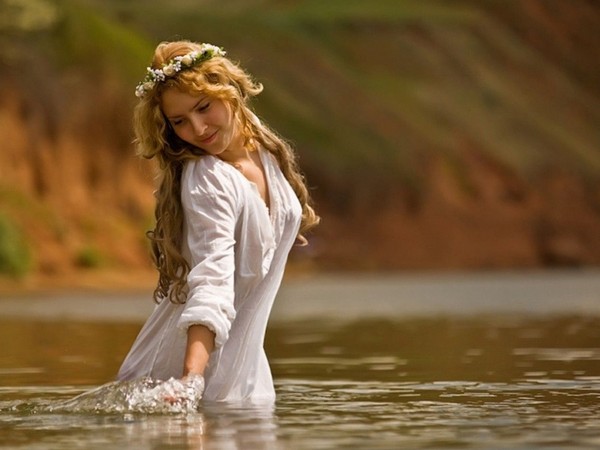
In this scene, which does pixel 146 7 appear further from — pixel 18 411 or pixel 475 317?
pixel 18 411

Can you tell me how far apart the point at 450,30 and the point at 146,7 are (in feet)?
54.6

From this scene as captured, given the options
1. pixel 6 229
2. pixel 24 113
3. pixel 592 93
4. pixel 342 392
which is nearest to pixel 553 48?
pixel 592 93

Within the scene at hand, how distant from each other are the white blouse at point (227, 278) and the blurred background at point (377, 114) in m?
45.9

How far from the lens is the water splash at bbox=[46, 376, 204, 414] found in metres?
7.99

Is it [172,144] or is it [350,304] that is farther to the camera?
[350,304]

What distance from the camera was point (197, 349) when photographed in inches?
312

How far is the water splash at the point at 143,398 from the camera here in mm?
7988

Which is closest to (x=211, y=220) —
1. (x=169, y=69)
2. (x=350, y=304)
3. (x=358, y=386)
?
(x=169, y=69)

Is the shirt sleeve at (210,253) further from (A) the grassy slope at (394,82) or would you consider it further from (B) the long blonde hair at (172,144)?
(A) the grassy slope at (394,82)

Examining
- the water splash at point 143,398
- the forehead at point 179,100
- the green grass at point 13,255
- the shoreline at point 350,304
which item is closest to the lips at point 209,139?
the forehead at point 179,100

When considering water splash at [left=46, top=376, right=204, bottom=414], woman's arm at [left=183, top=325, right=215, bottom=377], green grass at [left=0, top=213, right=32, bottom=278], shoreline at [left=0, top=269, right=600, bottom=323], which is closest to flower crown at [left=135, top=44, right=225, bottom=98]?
woman's arm at [left=183, top=325, right=215, bottom=377]

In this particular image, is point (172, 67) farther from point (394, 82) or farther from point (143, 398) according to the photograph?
point (394, 82)

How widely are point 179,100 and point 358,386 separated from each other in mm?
3375

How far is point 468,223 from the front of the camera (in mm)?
86938
